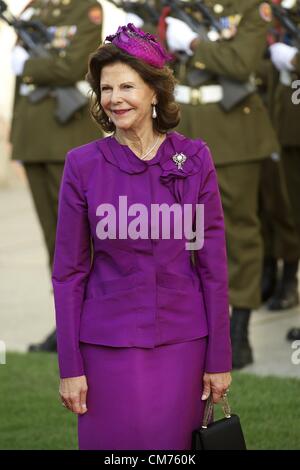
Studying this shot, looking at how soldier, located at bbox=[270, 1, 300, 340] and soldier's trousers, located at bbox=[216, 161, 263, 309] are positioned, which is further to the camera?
soldier, located at bbox=[270, 1, 300, 340]

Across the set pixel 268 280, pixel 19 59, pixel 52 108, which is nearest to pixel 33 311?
pixel 268 280

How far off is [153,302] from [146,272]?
0.28 ft

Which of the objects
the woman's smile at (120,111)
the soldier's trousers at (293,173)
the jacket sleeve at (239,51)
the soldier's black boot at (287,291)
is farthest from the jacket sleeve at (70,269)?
the soldier's black boot at (287,291)

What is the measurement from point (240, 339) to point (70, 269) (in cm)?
257

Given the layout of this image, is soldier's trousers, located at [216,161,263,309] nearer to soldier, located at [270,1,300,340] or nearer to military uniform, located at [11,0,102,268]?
soldier, located at [270,1,300,340]

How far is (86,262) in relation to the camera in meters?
3.29

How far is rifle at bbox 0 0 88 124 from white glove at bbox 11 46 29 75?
4 centimetres

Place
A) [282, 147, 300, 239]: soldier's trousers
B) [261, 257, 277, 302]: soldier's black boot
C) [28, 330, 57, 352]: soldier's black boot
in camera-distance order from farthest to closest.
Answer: [261, 257, 277, 302]: soldier's black boot → [282, 147, 300, 239]: soldier's trousers → [28, 330, 57, 352]: soldier's black boot

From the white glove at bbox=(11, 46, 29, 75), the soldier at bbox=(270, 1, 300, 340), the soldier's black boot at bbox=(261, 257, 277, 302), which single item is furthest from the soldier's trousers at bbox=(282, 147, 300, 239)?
the white glove at bbox=(11, 46, 29, 75)

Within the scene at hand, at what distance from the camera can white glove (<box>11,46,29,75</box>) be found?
6.03 metres

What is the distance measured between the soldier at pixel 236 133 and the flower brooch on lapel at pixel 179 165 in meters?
2.31

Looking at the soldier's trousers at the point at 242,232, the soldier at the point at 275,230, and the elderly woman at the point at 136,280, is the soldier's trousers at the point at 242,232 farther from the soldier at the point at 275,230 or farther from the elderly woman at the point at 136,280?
the elderly woman at the point at 136,280

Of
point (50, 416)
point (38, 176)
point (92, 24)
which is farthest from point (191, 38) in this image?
point (50, 416)

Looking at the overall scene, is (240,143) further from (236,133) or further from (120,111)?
(120,111)
